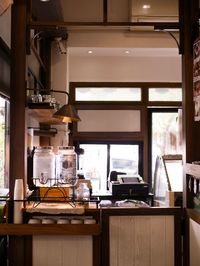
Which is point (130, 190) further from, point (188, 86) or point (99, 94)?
point (188, 86)

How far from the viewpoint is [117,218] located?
2484 millimetres

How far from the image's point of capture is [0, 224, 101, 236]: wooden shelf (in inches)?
92.7

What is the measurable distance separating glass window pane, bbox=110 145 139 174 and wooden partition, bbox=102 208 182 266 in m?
4.33

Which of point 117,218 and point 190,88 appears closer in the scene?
point 117,218

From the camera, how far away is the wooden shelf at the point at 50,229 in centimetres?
235

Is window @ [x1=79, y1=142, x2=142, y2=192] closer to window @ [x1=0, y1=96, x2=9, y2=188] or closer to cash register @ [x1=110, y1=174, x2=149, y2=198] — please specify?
cash register @ [x1=110, y1=174, x2=149, y2=198]

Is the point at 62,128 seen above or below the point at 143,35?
below

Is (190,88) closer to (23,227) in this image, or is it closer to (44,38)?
(23,227)

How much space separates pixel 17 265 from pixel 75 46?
4.43m

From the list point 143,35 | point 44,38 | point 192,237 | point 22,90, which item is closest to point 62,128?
point 44,38

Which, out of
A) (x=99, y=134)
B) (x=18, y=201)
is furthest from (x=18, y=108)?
(x=99, y=134)

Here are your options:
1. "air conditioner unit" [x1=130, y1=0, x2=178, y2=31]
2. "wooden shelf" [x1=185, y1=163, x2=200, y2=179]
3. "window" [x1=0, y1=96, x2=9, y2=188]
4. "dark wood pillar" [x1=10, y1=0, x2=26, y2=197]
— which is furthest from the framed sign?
"air conditioner unit" [x1=130, y1=0, x2=178, y2=31]

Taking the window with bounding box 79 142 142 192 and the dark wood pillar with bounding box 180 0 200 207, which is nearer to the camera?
the dark wood pillar with bounding box 180 0 200 207

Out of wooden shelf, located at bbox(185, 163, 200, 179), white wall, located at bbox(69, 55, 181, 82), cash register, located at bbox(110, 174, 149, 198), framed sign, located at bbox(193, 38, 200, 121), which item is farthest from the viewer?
white wall, located at bbox(69, 55, 181, 82)
